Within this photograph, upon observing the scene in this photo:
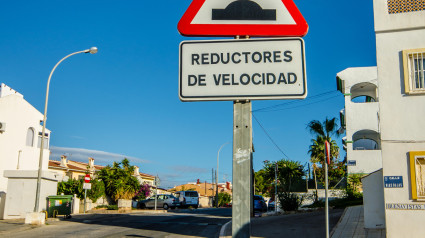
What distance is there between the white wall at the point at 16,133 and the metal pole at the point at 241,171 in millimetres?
34792

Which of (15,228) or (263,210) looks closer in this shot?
(15,228)

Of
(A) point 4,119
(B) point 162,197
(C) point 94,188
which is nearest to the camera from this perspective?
(A) point 4,119

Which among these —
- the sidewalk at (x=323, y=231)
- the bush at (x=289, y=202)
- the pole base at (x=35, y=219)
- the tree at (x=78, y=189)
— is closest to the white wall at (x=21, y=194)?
the pole base at (x=35, y=219)

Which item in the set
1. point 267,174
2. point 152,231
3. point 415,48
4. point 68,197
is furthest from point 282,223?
Answer: point 267,174

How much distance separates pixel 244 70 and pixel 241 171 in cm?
60

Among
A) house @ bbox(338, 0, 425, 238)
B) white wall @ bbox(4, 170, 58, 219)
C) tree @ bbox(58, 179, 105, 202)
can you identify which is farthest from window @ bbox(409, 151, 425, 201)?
tree @ bbox(58, 179, 105, 202)

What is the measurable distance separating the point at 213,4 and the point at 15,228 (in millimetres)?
17463

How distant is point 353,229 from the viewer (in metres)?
15.2

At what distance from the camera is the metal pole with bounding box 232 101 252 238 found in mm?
2180

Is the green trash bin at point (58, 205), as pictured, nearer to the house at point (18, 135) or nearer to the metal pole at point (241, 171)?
the house at point (18, 135)

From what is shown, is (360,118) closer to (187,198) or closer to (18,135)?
(187,198)

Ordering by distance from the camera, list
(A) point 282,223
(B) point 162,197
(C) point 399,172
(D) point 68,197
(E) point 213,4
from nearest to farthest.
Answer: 1. (E) point 213,4
2. (C) point 399,172
3. (A) point 282,223
4. (D) point 68,197
5. (B) point 162,197

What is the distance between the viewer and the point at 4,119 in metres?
34.4

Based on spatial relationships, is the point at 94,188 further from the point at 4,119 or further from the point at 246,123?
the point at 246,123
